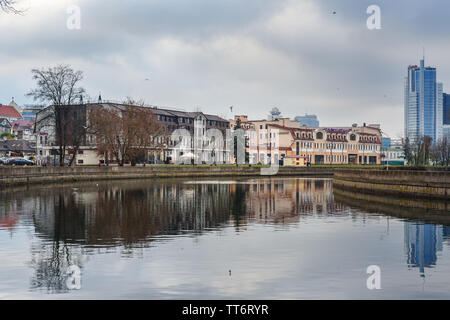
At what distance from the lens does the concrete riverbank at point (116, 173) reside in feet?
212

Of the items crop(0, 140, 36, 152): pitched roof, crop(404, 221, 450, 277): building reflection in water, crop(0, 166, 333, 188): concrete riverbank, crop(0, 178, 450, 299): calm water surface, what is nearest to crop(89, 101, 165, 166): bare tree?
crop(0, 166, 333, 188): concrete riverbank

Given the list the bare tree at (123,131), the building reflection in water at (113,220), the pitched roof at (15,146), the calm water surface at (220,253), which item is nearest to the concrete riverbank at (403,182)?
the calm water surface at (220,253)

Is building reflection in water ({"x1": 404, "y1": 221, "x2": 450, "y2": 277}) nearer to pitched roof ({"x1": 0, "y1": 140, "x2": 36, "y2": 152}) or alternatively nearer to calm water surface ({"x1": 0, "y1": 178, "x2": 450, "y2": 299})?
calm water surface ({"x1": 0, "y1": 178, "x2": 450, "y2": 299})

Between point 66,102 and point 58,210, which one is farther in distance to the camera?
point 66,102

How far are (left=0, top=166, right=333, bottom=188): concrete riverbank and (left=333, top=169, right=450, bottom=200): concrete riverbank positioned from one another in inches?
1557

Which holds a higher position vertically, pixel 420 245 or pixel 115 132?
pixel 115 132

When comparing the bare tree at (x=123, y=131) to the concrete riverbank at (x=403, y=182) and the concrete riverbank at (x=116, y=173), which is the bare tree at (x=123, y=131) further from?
the concrete riverbank at (x=403, y=182)

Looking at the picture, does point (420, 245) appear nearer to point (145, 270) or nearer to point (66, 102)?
point (145, 270)

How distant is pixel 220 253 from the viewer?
2245cm

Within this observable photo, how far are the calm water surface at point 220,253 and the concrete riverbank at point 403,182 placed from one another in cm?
336

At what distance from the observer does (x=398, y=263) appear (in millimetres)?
20688

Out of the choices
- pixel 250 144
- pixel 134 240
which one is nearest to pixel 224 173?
pixel 250 144

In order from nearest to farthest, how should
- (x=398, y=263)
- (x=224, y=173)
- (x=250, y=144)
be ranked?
(x=398, y=263)
(x=224, y=173)
(x=250, y=144)
